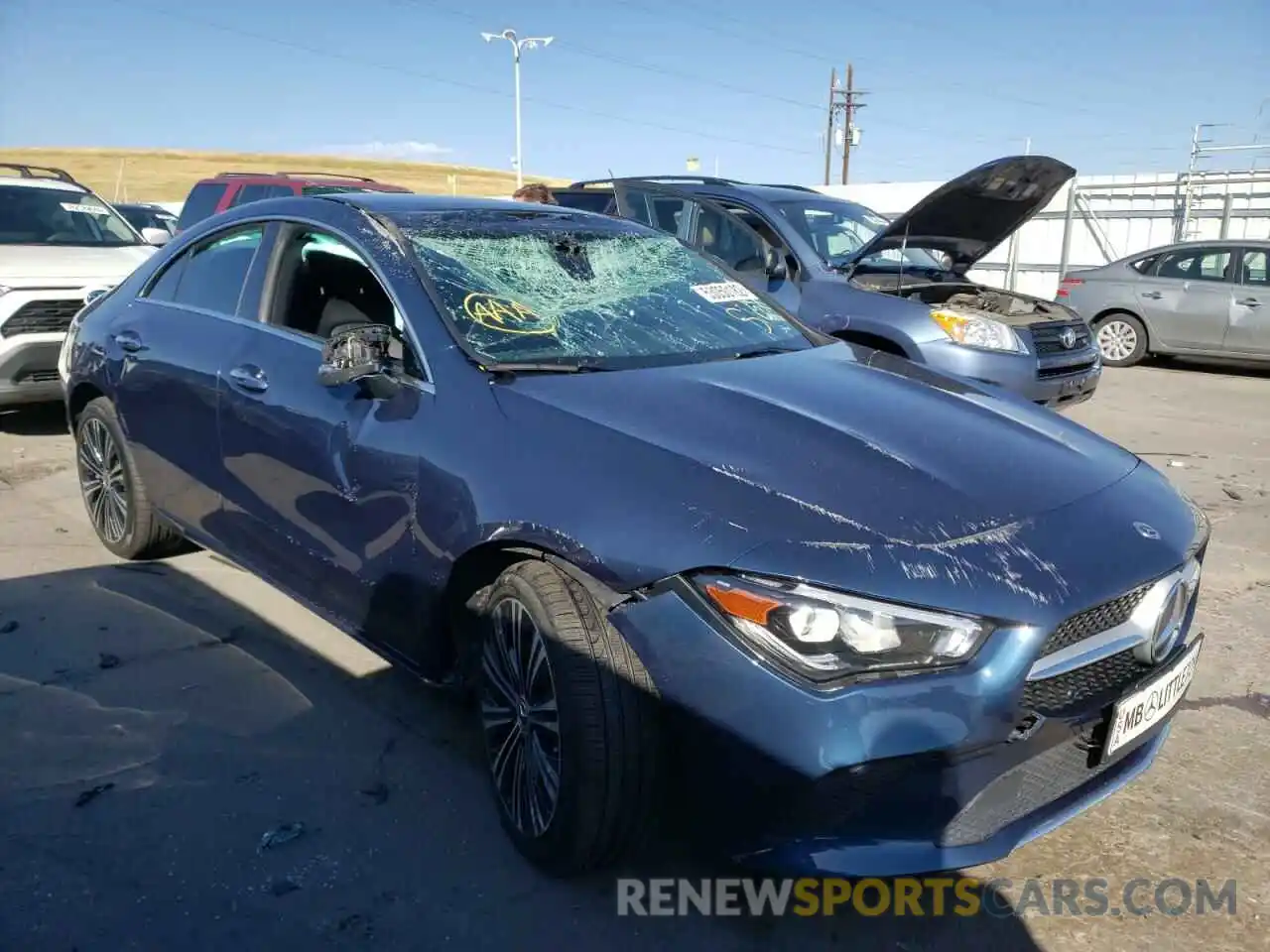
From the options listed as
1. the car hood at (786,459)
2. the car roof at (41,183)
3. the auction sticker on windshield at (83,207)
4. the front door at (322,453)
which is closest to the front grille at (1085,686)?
the car hood at (786,459)

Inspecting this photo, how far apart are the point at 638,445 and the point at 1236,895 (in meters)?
1.82

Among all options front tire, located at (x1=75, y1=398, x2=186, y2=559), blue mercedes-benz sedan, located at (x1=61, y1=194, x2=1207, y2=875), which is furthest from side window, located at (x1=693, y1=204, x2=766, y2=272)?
front tire, located at (x1=75, y1=398, x2=186, y2=559)

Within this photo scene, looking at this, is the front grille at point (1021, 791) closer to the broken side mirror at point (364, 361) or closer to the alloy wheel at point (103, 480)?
the broken side mirror at point (364, 361)

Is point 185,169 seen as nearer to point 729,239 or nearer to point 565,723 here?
point 729,239

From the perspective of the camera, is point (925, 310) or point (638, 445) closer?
point (638, 445)

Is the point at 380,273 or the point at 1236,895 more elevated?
the point at 380,273

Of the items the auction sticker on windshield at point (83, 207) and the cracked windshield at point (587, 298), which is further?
the auction sticker on windshield at point (83, 207)

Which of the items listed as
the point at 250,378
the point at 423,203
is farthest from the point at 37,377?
the point at 423,203

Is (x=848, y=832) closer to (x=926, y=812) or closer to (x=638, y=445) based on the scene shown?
(x=926, y=812)

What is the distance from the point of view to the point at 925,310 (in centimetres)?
615

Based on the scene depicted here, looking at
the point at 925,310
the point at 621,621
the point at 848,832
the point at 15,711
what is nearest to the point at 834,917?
the point at 848,832

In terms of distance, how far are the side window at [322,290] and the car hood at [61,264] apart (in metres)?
3.61

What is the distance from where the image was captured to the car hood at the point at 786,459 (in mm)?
2143

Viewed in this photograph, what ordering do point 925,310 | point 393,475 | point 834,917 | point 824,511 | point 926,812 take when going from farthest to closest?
point 925,310 → point 393,475 → point 834,917 → point 824,511 → point 926,812
